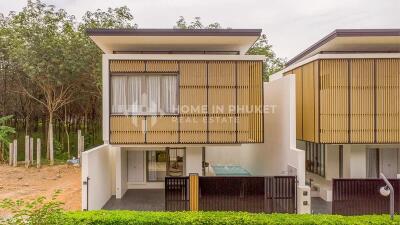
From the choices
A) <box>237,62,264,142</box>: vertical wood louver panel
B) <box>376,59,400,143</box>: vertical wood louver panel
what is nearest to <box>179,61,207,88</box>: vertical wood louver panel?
<box>237,62,264,142</box>: vertical wood louver panel

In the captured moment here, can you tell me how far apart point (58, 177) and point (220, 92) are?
1243 cm

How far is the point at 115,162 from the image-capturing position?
14844 mm

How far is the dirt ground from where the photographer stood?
15.1m

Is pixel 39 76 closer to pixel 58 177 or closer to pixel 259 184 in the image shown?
pixel 58 177

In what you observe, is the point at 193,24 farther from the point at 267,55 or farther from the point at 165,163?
the point at 165,163

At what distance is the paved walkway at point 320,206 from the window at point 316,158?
89.1 inches

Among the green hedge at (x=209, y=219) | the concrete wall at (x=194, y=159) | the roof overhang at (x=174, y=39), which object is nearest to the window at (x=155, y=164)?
the concrete wall at (x=194, y=159)

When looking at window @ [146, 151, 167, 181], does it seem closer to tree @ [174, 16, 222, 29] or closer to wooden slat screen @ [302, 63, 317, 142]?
wooden slat screen @ [302, 63, 317, 142]

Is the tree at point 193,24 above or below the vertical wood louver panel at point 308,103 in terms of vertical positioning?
above

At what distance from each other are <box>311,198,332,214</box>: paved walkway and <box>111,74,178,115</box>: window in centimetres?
645

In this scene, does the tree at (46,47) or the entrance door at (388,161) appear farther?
the tree at (46,47)

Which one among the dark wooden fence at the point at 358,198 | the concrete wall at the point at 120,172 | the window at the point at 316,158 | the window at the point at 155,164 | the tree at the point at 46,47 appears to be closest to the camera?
the dark wooden fence at the point at 358,198

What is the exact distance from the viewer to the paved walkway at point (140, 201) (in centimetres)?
1259

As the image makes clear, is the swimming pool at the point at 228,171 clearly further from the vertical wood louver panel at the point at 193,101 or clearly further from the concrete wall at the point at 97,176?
the concrete wall at the point at 97,176
